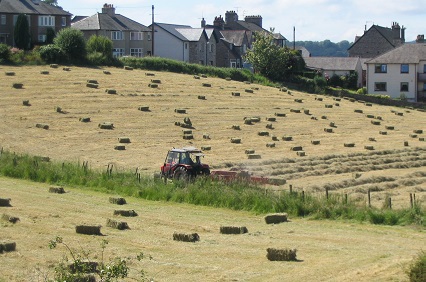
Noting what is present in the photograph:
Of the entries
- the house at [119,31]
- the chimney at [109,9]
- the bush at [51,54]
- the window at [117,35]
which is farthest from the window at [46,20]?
the bush at [51,54]

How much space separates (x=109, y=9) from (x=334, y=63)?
31.9 meters

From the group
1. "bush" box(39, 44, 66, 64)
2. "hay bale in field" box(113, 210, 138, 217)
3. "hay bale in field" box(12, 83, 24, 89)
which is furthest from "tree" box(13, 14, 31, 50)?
"hay bale in field" box(113, 210, 138, 217)

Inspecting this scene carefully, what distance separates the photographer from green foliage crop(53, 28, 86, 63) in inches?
3140

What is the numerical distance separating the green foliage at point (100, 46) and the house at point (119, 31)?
2151cm

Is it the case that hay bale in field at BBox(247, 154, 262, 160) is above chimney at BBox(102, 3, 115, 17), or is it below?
below

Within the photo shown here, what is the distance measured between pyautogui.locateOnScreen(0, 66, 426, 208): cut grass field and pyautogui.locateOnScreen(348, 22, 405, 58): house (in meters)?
49.8

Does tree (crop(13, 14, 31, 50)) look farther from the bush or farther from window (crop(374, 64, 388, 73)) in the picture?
window (crop(374, 64, 388, 73))

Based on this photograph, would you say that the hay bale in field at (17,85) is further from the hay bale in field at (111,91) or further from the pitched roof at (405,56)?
the pitched roof at (405,56)

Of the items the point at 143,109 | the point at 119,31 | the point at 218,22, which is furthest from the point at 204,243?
the point at 218,22

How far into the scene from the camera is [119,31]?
359 feet

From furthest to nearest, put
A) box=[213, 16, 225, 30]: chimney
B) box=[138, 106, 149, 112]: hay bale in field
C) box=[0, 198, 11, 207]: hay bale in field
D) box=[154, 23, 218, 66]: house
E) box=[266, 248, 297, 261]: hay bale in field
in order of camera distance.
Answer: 1. box=[213, 16, 225, 30]: chimney
2. box=[154, 23, 218, 66]: house
3. box=[138, 106, 149, 112]: hay bale in field
4. box=[0, 198, 11, 207]: hay bale in field
5. box=[266, 248, 297, 261]: hay bale in field

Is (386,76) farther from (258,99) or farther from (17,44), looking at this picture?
(17,44)

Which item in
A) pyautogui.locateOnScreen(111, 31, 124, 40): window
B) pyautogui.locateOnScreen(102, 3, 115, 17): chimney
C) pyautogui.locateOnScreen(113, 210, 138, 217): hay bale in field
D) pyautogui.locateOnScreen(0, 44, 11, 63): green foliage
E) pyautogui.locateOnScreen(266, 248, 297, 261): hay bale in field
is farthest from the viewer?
pyautogui.locateOnScreen(102, 3, 115, 17): chimney

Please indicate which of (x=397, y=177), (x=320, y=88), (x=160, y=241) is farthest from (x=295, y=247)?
(x=320, y=88)
